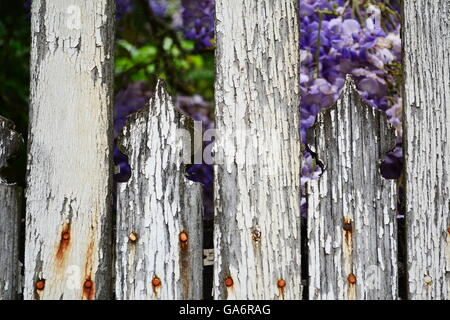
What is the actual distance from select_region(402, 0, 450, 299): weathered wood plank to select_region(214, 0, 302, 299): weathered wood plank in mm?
238

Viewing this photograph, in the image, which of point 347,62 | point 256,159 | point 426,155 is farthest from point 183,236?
point 347,62

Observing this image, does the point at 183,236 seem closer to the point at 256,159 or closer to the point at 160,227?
the point at 160,227

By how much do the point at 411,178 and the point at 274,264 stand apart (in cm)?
34

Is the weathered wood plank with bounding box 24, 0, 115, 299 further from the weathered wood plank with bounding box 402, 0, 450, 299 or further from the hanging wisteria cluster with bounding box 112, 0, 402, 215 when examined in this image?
the weathered wood plank with bounding box 402, 0, 450, 299

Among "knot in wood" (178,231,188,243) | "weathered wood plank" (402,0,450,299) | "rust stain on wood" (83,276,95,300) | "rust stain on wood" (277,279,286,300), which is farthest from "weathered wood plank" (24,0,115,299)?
"weathered wood plank" (402,0,450,299)

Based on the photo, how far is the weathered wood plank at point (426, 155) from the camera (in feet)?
4.38

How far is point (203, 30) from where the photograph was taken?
2.42 metres

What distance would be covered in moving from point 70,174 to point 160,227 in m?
0.22

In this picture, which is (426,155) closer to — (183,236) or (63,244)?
(183,236)

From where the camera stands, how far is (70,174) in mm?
1331

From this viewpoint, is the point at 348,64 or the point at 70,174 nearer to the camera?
the point at 70,174

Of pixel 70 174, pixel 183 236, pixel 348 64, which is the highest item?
pixel 348 64

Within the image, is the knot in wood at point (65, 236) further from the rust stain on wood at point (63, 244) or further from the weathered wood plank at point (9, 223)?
the weathered wood plank at point (9, 223)

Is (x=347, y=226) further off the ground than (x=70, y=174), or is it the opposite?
(x=70, y=174)
